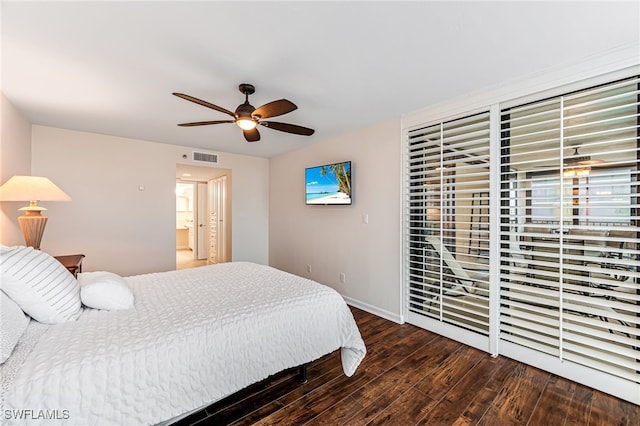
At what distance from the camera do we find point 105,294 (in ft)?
5.65

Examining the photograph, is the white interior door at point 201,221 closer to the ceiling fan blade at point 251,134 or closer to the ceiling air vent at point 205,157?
the ceiling air vent at point 205,157

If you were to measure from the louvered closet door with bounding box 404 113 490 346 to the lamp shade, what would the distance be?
12.0 feet

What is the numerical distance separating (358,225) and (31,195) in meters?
3.40

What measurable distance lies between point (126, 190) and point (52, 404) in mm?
3657

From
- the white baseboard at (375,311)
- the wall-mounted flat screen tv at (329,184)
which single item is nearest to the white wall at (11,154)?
the wall-mounted flat screen tv at (329,184)

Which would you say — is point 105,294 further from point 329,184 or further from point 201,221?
point 201,221

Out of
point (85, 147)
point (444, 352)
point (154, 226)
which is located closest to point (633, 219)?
point (444, 352)

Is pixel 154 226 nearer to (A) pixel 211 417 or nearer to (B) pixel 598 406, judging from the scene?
(A) pixel 211 417

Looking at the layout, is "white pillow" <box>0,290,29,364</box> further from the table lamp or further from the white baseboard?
the white baseboard

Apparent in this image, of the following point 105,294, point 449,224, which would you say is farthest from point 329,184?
point 105,294

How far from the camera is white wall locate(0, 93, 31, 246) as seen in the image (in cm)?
261

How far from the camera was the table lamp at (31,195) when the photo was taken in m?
2.42

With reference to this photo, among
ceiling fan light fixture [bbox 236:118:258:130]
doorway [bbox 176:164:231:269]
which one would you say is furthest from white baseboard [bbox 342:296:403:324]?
doorway [bbox 176:164:231:269]

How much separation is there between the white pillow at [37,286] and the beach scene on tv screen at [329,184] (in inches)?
114
